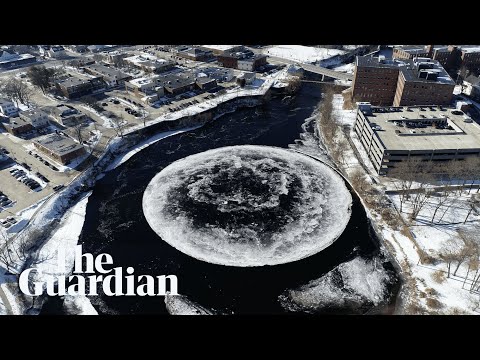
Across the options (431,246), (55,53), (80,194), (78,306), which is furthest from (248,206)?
(55,53)

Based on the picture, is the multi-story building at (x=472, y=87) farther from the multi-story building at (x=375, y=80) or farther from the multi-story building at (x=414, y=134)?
the multi-story building at (x=414, y=134)

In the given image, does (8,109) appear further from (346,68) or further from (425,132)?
(346,68)

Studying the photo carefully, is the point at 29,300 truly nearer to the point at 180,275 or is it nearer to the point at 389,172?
the point at 180,275

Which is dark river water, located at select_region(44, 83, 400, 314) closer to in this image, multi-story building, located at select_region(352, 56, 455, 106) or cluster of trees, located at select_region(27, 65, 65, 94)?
multi-story building, located at select_region(352, 56, 455, 106)

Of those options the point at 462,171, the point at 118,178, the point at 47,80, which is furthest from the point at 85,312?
the point at 47,80

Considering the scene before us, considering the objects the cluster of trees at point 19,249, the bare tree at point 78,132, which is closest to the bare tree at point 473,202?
the cluster of trees at point 19,249

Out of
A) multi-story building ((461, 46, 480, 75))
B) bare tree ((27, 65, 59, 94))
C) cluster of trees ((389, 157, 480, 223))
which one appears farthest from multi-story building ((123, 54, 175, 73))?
multi-story building ((461, 46, 480, 75))

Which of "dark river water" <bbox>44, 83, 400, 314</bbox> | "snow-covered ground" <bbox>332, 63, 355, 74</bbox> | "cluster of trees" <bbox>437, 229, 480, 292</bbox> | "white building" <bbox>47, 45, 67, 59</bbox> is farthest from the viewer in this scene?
"white building" <bbox>47, 45, 67, 59</bbox>
